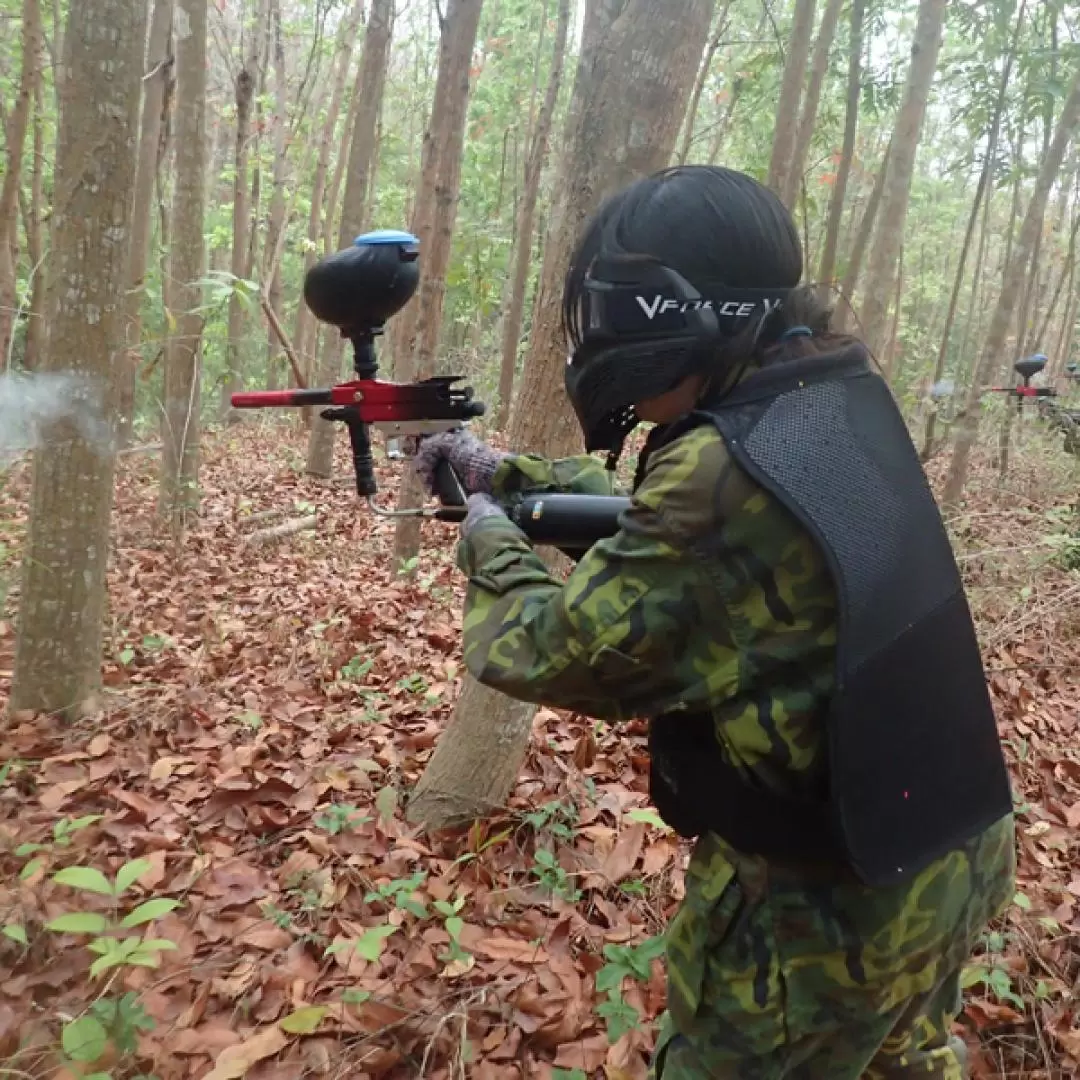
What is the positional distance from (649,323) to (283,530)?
20.7ft

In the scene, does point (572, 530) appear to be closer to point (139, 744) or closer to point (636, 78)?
point (636, 78)

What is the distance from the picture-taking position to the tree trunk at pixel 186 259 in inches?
260

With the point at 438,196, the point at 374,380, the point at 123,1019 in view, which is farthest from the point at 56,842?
the point at 438,196

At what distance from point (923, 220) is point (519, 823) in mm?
26230

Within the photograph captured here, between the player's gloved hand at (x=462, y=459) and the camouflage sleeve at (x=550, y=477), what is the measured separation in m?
0.04

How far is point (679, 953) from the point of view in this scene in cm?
165

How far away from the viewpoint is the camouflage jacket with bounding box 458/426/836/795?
4.41 feet

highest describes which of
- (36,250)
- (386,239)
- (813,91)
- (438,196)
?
(813,91)

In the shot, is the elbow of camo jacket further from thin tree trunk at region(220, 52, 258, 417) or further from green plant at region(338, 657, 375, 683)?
thin tree trunk at region(220, 52, 258, 417)

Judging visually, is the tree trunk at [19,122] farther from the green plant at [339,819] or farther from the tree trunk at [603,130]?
the tree trunk at [603,130]

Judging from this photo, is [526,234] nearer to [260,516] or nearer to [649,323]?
[260,516]

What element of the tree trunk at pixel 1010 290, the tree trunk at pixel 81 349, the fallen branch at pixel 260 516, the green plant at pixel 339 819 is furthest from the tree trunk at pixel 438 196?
the tree trunk at pixel 1010 290

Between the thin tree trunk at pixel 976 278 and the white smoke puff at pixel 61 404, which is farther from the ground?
the thin tree trunk at pixel 976 278

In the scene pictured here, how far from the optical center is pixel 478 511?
185 centimetres
